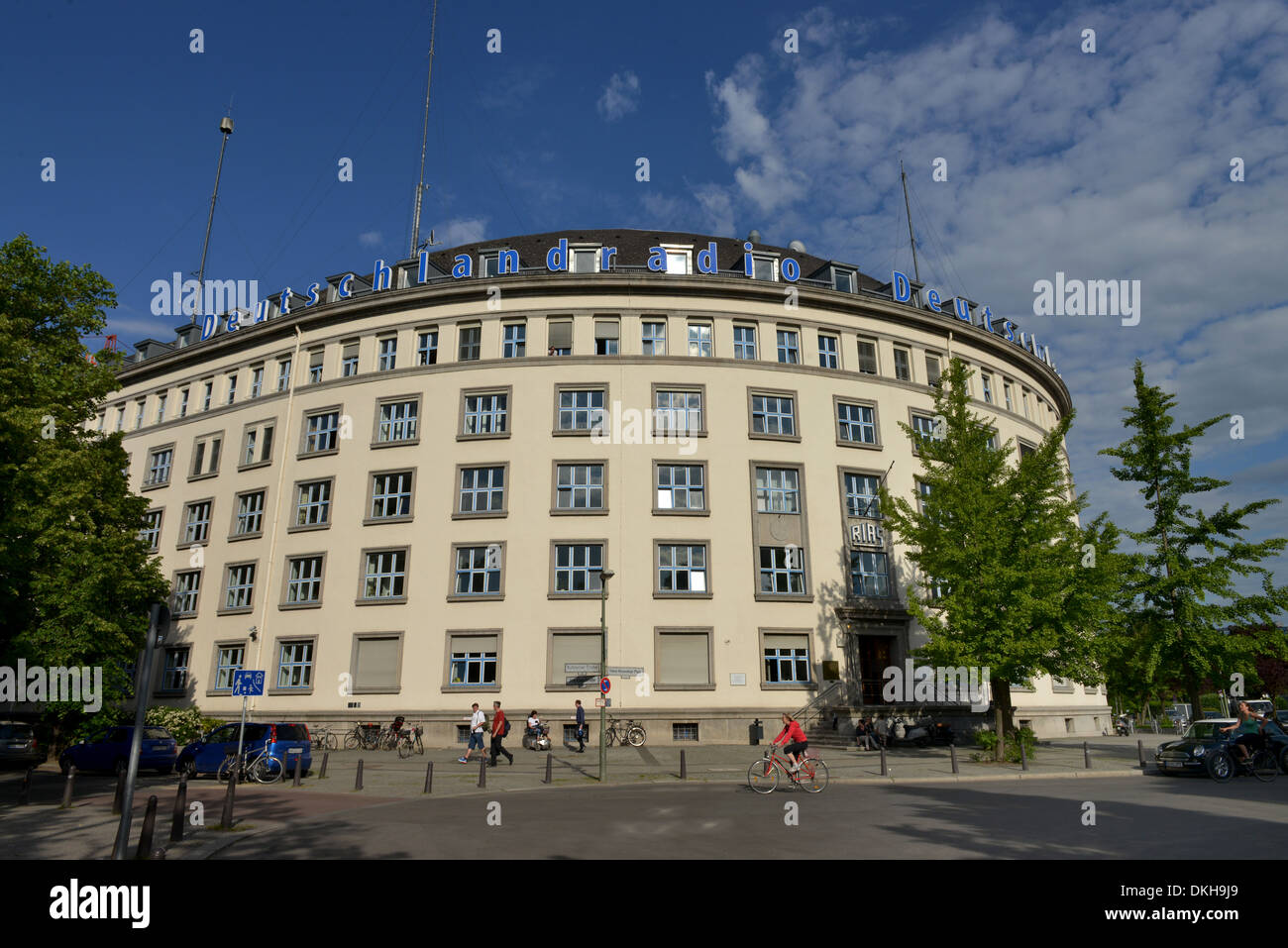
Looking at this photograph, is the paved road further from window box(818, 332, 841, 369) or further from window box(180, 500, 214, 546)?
window box(180, 500, 214, 546)

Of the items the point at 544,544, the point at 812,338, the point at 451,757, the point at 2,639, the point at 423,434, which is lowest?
the point at 451,757

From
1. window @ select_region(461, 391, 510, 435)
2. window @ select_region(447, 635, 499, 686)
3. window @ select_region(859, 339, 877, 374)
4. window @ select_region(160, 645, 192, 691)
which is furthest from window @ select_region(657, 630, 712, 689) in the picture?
window @ select_region(160, 645, 192, 691)

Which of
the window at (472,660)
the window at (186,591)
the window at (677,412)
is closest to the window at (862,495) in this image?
the window at (677,412)

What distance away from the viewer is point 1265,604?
27.0m

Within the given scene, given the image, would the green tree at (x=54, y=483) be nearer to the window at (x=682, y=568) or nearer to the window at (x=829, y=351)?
the window at (x=682, y=568)

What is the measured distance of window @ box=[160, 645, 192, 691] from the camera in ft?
122

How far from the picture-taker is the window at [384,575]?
3322cm

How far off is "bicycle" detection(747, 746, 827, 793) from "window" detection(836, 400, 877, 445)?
65.9 ft

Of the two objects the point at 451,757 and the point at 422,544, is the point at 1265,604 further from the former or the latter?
the point at 422,544

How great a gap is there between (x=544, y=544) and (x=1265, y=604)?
26550 millimetres

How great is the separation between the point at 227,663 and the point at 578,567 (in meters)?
17.9

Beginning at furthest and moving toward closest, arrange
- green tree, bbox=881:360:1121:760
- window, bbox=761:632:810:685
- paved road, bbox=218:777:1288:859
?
window, bbox=761:632:810:685 < green tree, bbox=881:360:1121:760 < paved road, bbox=218:777:1288:859
